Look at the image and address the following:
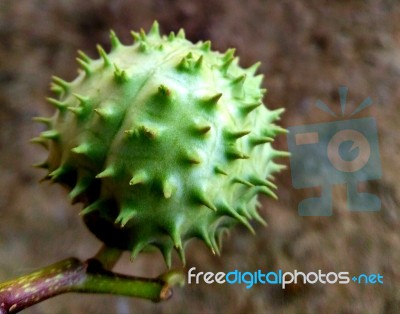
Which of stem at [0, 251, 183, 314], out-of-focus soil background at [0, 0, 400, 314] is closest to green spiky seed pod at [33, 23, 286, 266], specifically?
stem at [0, 251, 183, 314]

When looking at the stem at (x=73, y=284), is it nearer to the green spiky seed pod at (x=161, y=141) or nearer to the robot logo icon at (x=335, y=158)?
the green spiky seed pod at (x=161, y=141)

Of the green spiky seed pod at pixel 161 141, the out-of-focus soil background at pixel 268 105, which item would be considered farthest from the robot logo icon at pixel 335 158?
the green spiky seed pod at pixel 161 141

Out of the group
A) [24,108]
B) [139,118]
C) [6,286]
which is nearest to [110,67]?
[139,118]

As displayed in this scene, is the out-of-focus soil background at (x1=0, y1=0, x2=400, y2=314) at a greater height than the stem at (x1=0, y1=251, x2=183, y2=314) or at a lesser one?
greater

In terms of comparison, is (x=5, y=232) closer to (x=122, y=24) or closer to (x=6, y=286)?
(x=6, y=286)

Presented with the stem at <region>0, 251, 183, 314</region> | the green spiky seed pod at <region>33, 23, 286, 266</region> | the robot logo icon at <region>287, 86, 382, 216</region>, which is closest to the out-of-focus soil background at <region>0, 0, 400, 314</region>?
the robot logo icon at <region>287, 86, 382, 216</region>

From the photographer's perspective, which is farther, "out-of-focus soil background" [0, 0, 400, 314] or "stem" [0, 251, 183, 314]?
"out-of-focus soil background" [0, 0, 400, 314]

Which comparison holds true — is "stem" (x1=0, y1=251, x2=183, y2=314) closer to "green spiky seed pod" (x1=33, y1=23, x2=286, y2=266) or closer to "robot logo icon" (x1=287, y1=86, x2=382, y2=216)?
"green spiky seed pod" (x1=33, y1=23, x2=286, y2=266)
